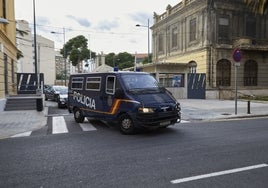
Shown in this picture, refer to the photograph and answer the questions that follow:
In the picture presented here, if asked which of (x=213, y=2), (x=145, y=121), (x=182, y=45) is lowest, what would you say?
(x=145, y=121)

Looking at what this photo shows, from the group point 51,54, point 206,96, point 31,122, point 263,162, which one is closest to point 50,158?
point 263,162

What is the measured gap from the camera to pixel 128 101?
8695 mm

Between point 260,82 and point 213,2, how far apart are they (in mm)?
10198

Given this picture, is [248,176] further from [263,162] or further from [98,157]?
[98,157]

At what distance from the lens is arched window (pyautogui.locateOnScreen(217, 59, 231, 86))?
27.3 metres

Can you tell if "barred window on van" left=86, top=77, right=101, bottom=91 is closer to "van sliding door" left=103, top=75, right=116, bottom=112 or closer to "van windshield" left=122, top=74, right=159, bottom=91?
"van sliding door" left=103, top=75, right=116, bottom=112

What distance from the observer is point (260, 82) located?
29016 mm

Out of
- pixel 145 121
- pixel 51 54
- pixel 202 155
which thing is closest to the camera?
pixel 202 155

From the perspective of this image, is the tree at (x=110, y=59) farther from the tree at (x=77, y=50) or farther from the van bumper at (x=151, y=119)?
the van bumper at (x=151, y=119)

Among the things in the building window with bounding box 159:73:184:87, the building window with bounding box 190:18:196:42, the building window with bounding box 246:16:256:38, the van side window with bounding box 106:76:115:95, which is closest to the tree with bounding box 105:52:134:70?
the building window with bounding box 190:18:196:42

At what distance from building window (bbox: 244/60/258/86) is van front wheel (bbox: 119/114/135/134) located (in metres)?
23.1

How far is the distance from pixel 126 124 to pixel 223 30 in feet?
73.6

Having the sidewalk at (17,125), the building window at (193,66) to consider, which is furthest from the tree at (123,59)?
the sidewalk at (17,125)

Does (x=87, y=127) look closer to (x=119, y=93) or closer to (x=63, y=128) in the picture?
(x=63, y=128)
